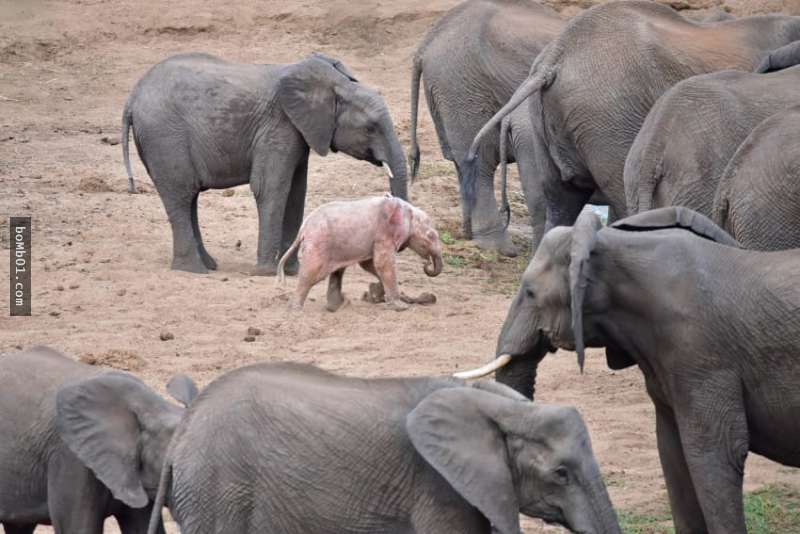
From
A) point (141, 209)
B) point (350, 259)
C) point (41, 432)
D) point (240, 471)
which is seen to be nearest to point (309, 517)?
point (240, 471)

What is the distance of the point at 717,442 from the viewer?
638 centimetres

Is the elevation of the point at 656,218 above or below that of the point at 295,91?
above

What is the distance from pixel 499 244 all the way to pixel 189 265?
2.12 metres

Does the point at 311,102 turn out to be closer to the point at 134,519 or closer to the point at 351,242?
the point at 351,242

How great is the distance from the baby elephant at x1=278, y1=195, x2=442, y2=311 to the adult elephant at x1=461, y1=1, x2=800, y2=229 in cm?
67

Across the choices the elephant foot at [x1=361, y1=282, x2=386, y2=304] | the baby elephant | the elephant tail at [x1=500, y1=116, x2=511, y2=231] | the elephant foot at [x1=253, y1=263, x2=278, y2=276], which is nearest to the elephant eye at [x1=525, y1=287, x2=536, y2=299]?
the baby elephant

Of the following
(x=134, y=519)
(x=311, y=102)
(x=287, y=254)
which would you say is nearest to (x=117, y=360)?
(x=287, y=254)

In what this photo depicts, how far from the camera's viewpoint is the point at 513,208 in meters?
14.1

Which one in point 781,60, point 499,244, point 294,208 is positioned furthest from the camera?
point 499,244

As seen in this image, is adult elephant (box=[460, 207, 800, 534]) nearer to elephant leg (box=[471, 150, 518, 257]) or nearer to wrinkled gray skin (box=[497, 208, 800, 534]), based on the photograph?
wrinkled gray skin (box=[497, 208, 800, 534])

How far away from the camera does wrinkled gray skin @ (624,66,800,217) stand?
812 centimetres

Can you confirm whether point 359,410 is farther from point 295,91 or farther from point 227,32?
point 227,32

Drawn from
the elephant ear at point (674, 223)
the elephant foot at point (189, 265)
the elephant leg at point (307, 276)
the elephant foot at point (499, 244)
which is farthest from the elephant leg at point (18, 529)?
the elephant foot at point (499, 244)

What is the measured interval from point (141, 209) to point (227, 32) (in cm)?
560
